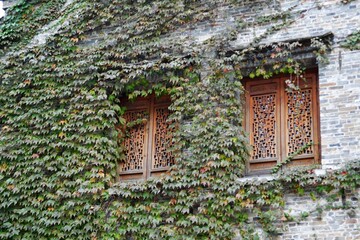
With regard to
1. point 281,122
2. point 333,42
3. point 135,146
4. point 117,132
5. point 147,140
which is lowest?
point 135,146

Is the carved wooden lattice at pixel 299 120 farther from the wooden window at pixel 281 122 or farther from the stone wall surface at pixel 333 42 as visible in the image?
the stone wall surface at pixel 333 42

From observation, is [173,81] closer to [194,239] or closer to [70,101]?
[70,101]

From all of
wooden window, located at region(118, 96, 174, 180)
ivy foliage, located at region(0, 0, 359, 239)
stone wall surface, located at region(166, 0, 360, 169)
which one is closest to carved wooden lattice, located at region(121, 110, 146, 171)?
wooden window, located at region(118, 96, 174, 180)

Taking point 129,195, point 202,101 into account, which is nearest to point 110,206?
point 129,195

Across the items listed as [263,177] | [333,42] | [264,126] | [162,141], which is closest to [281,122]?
[264,126]

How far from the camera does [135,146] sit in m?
12.8

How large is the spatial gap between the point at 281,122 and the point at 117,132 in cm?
286

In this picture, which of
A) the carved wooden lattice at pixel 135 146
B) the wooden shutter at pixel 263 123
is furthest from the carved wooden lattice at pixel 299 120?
the carved wooden lattice at pixel 135 146

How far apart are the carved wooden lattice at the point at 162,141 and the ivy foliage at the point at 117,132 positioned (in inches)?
12.6

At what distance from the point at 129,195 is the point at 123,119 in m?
1.57

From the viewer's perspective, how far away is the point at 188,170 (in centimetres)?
1179

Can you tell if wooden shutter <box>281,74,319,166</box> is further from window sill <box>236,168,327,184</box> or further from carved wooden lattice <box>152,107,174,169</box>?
carved wooden lattice <box>152,107,174,169</box>

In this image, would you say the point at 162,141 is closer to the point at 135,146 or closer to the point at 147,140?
the point at 147,140

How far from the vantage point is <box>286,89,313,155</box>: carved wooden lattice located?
11.7 m
